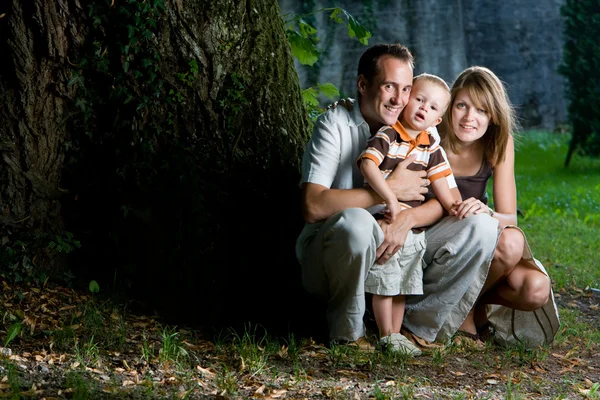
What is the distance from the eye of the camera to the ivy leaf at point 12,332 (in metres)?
3.48

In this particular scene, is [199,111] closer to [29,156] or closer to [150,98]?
[150,98]

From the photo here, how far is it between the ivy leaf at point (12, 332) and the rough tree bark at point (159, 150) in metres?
0.66

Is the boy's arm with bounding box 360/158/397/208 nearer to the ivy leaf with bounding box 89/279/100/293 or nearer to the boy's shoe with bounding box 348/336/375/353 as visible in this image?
the boy's shoe with bounding box 348/336/375/353

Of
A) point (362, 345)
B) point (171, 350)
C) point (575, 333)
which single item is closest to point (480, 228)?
point (362, 345)

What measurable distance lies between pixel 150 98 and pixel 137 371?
1408 mm

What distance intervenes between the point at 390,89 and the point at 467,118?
0.54 m

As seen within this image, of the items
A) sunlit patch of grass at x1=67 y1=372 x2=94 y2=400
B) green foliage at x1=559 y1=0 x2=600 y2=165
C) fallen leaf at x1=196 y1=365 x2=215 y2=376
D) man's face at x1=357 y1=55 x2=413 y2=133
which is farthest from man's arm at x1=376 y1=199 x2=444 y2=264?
green foliage at x1=559 y1=0 x2=600 y2=165

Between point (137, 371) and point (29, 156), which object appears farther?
point (29, 156)

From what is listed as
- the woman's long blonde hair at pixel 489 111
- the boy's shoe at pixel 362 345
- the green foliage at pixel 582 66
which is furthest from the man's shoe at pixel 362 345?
the green foliage at pixel 582 66

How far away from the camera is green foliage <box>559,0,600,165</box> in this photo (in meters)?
14.1

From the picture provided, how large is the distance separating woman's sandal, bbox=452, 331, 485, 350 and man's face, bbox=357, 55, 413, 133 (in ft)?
3.79

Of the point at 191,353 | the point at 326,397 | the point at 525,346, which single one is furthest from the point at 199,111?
the point at 525,346

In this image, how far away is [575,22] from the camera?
14.7 meters

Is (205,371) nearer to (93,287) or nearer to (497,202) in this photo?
(93,287)
